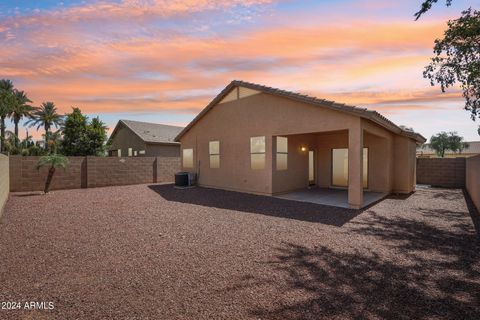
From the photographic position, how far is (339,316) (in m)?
3.10

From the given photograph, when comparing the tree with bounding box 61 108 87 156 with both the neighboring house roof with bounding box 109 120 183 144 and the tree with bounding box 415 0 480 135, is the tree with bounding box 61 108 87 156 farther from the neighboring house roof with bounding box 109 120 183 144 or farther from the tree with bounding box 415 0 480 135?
the tree with bounding box 415 0 480 135

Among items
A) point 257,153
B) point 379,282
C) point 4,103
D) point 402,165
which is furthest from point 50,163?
point 4,103

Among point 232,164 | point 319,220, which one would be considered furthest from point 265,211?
point 232,164

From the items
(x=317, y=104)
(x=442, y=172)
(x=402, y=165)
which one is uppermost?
(x=317, y=104)

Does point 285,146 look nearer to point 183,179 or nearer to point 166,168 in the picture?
point 183,179

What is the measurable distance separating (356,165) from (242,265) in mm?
6114

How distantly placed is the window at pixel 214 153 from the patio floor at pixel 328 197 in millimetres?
4415

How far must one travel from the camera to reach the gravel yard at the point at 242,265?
3.29 metres

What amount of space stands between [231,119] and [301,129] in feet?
14.3

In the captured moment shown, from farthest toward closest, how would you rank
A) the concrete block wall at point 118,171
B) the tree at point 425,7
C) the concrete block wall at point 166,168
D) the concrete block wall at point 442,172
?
the concrete block wall at point 166,168
the concrete block wall at point 118,171
the concrete block wall at point 442,172
the tree at point 425,7

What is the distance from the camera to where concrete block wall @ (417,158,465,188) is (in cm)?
1577

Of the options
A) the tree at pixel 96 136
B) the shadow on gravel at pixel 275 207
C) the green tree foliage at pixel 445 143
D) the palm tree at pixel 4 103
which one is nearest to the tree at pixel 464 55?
the shadow on gravel at pixel 275 207

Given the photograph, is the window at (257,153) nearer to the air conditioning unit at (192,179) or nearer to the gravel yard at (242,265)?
the gravel yard at (242,265)

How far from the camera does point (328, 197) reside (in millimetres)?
11289
